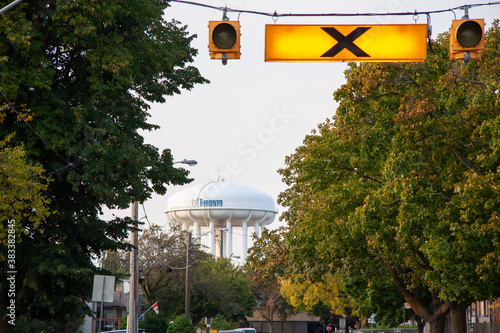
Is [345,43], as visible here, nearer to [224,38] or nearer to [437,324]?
[224,38]

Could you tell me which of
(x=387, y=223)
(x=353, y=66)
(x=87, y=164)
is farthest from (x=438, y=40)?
(x=87, y=164)

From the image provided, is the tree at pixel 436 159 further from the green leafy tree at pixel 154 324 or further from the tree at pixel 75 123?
the green leafy tree at pixel 154 324

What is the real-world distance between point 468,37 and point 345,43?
157 centimetres

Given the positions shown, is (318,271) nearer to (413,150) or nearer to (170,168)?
(170,168)

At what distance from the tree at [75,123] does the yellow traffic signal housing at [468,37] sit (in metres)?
13.9

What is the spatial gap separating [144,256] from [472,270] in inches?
1414

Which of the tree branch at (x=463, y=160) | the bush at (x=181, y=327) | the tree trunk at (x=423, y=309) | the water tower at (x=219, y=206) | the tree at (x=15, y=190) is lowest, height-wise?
the bush at (x=181, y=327)

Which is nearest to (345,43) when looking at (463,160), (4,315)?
(463,160)

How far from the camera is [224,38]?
8617mm

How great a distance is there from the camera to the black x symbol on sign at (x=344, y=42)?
29.4 feet

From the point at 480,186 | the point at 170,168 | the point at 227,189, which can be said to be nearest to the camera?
the point at 480,186

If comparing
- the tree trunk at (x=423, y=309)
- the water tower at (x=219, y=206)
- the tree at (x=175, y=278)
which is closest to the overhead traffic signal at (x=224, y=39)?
the tree trunk at (x=423, y=309)

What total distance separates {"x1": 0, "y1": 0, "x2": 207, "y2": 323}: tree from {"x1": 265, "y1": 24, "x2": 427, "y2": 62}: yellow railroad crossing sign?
40.3ft

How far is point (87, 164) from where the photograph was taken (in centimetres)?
2098
